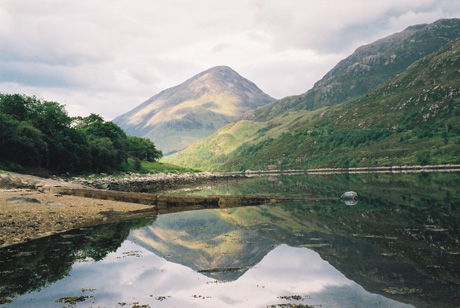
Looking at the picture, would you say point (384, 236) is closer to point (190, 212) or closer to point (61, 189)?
point (190, 212)

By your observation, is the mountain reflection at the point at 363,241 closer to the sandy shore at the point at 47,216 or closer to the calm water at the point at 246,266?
the calm water at the point at 246,266

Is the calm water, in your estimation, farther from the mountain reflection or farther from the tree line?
the tree line

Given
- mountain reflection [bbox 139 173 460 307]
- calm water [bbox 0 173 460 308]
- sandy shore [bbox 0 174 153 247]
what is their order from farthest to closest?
sandy shore [bbox 0 174 153 247] → mountain reflection [bbox 139 173 460 307] → calm water [bbox 0 173 460 308]

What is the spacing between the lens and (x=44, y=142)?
77.3 meters

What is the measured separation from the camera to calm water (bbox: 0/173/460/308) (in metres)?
12.6

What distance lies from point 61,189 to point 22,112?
46.0 metres

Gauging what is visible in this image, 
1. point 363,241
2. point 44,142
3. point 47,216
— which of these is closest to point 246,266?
point 363,241

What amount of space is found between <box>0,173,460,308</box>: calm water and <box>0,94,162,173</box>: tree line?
2151 inches

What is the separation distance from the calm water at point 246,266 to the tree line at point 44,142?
179ft

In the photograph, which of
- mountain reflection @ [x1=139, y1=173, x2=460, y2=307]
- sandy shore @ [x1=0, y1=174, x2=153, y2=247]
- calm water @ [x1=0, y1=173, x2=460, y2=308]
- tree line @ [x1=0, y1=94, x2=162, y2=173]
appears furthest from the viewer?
tree line @ [x1=0, y1=94, x2=162, y2=173]

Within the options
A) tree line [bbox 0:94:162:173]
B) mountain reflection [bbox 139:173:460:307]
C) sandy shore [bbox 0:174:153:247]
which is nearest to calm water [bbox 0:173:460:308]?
mountain reflection [bbox 139:173:460:307]

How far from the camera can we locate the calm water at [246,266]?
12569mm

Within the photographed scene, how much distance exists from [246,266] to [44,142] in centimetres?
7437

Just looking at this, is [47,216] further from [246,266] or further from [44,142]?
[44,142]
